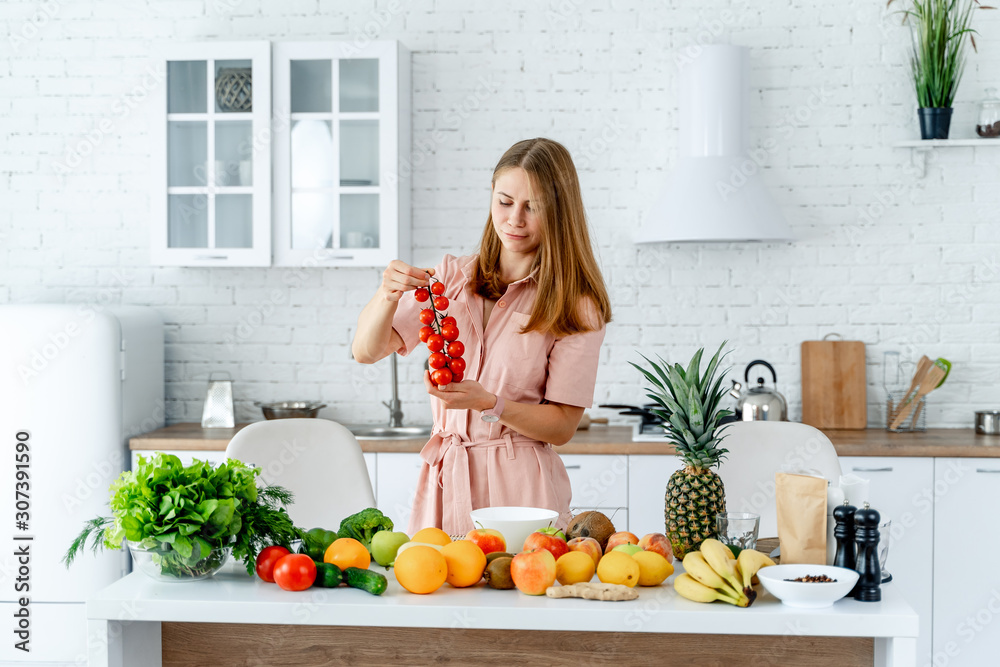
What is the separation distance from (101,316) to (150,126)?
85 cm

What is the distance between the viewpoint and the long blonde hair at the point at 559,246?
6.42ft

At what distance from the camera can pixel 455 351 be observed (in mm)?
1677

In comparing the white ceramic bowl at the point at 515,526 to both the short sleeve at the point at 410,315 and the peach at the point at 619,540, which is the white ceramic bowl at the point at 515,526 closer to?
the peach at the point at 619,540

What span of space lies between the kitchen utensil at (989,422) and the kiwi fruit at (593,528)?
2555mm

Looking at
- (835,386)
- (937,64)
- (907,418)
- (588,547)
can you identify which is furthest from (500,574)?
(937,64)

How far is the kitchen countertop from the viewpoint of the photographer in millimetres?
3219

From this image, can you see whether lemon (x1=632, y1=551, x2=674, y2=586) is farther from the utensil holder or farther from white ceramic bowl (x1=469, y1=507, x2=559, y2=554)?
the utensil holder

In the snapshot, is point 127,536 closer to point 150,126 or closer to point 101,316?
point 101,316

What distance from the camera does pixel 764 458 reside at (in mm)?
2365

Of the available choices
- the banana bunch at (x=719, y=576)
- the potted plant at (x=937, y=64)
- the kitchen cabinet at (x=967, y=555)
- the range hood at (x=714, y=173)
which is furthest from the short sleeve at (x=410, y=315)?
the potted plant at (x=937, y=64)

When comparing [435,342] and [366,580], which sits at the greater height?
[435,342]

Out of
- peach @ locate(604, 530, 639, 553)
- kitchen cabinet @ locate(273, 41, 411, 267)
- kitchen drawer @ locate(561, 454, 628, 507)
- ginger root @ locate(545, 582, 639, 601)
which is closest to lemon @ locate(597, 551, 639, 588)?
ginger root @ locate(545, 582, 639, 601)

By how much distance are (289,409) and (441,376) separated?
7.45ft

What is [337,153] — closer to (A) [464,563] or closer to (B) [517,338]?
(B) [517,338]
